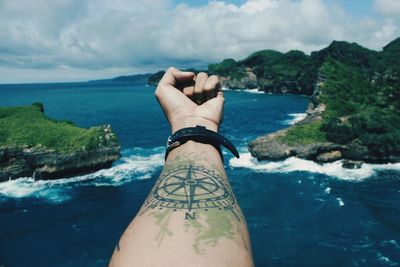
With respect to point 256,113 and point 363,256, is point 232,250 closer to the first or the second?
point 363,256

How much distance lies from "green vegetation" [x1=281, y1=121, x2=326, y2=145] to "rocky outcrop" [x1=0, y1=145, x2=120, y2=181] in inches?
1263

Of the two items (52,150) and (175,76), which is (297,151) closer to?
(52,150)

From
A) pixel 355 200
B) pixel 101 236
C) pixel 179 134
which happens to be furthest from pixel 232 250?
pixel 355 200

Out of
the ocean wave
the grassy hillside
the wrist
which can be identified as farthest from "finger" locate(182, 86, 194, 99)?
the grassy hillside

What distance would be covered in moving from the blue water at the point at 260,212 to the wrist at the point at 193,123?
87.1 ft

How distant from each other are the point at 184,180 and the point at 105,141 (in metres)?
50.0

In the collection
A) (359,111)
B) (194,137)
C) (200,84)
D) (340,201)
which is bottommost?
(340,201)

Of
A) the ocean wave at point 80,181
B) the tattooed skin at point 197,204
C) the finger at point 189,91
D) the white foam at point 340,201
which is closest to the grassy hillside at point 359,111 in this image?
the white foam at point 340,201

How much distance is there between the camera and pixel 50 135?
52.3m

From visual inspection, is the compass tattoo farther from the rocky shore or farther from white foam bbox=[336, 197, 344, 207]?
the rocky shore

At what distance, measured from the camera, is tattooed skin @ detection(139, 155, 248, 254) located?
271 cm

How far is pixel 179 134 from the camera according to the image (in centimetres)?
443

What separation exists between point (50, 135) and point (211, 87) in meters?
52.1

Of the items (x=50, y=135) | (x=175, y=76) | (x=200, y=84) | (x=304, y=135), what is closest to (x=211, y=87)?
(x=200, y=84)
